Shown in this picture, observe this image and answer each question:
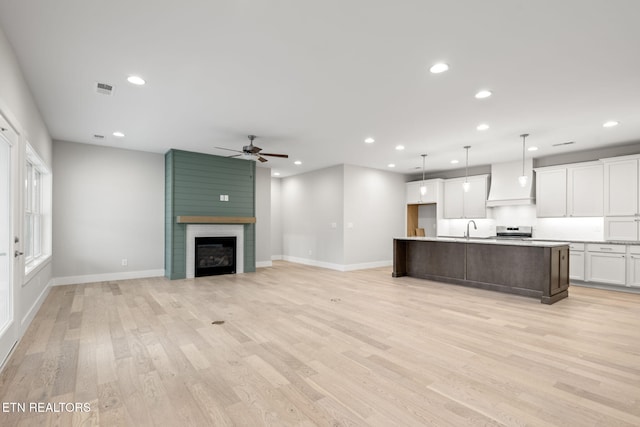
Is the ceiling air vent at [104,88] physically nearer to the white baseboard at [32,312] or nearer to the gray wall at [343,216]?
the white baseboard at [32,312]

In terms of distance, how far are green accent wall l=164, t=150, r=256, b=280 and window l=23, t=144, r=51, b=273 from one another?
6.55ft

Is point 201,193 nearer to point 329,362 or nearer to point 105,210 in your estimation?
point 105,210

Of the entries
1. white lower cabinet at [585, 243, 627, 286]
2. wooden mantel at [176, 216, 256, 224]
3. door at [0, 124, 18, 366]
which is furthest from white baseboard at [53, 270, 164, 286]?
white lower cabinet at [585, 243, 627, 286]

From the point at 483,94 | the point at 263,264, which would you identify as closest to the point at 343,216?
the point at 263,264

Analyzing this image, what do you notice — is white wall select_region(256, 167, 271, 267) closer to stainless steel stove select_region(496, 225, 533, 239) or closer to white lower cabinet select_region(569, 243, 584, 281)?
stainless steel stove select_region(496, 225, 533, 239)

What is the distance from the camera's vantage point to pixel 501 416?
1.99 meters

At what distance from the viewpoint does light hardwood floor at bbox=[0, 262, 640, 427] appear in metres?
2.03

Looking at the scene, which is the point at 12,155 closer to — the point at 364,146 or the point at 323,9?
the point at 323,9

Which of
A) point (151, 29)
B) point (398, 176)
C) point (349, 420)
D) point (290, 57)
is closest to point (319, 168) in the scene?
point (398, 176)

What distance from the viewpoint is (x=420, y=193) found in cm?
929

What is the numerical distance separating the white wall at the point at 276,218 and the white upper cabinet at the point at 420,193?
404 centimetres

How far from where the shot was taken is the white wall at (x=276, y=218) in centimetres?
1024

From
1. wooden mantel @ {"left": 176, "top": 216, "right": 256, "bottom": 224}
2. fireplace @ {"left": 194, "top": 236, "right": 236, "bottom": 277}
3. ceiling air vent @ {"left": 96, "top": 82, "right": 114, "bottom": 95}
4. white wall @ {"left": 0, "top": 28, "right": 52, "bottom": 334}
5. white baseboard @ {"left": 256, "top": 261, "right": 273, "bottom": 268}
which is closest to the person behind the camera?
white wall @ {"left": 0, "top": 28, "right": 52, "bottom": 334}

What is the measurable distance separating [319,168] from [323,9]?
21.5ft
